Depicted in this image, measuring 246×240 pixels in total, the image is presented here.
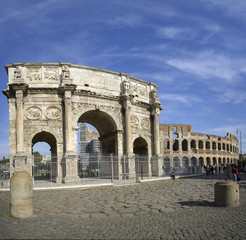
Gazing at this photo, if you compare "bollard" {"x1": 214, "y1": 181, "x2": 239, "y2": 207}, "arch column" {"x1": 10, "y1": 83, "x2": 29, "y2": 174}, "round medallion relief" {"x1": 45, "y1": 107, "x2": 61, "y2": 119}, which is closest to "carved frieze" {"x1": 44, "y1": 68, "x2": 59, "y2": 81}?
"arch column" {"x1": 10, "y1": 83, "x2": 29, "y2": 174}

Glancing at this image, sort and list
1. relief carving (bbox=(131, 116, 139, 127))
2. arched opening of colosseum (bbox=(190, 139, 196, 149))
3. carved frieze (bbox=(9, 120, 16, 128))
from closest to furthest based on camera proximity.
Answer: carved frieze (bbox=(9, 120, 16, 128)) < relief carving (bbox=(131, 116, 139, 127)) < arched opening of colosseum (bbox=(190, 139, 196, 149))

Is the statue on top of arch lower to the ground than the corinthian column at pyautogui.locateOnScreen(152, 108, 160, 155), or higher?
higher

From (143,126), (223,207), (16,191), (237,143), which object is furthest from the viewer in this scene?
(237,143)

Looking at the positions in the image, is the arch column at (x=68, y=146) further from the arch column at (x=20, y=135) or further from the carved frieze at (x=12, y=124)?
the carved frieze at (x=12, y=124)

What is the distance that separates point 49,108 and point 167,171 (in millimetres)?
11575

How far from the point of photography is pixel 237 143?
202 ft

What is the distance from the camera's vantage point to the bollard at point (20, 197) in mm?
6355

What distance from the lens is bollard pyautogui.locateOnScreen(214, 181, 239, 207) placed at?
23.2ft

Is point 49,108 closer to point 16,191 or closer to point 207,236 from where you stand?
point 16,191

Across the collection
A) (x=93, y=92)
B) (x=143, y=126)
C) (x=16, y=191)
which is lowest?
(x=16, y=191)

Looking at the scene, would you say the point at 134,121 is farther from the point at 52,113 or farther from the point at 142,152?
the point at 52,113

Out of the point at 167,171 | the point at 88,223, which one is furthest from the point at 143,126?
the point at 88,223

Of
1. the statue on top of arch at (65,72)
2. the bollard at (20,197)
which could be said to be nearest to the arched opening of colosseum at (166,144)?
the statue on top of arch at (65,72)

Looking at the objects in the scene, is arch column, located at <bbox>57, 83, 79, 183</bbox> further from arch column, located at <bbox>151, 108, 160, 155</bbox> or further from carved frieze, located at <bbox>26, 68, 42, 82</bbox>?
arch column, located at <bbox>151, 108, 160, 155</bbox>
